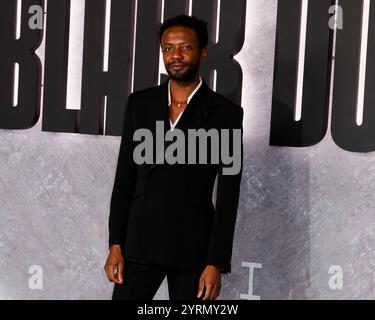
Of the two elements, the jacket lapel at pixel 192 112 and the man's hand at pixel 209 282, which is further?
the jacket lapel at pixel 192 112

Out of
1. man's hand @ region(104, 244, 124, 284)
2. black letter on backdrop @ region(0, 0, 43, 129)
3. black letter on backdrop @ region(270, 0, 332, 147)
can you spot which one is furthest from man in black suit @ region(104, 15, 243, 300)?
black letter on backdrop @ region(0, 0, 43, 129)

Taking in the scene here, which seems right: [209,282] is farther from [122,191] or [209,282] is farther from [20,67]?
[20,67]

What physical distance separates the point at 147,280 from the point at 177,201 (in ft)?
1.02

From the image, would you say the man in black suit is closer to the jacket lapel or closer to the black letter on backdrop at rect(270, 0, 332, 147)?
the jacket lapel

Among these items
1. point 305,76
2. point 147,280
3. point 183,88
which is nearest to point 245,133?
point 305,76

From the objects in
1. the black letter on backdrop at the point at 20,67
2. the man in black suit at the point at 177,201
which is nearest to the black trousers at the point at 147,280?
the man in black suit at the point at 177,201

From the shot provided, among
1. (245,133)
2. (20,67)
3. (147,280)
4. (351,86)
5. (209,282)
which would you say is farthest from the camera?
(20,67)

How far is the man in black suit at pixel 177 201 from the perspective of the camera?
2209mm

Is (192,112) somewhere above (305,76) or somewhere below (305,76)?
below

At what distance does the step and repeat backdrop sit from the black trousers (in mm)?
903

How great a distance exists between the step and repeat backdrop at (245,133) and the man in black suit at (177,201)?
2.58 ft

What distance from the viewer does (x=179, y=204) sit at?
87.0 inches

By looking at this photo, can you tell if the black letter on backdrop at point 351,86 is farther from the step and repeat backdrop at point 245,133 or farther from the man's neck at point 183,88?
the man's neck at point 183,88

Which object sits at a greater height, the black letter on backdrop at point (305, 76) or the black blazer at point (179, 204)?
the black letter on backdrop at point (305, 76)
